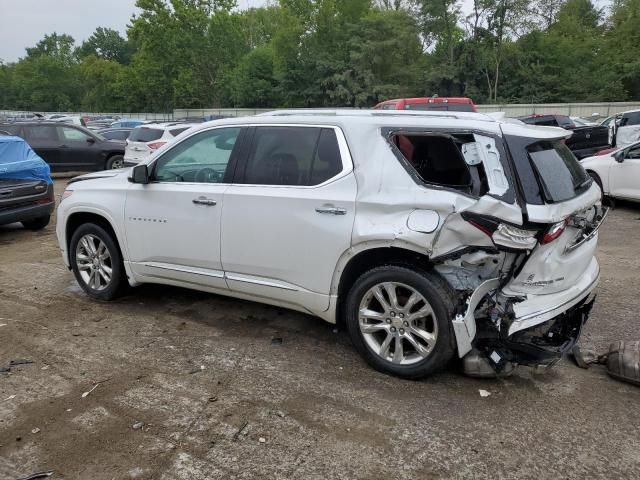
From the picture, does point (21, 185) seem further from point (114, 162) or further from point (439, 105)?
point (439, 105)

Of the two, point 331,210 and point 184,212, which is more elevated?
point 331,210

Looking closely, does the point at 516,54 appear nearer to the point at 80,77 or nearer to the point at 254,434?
the point at 254,434

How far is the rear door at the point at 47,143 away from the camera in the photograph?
15.4 m

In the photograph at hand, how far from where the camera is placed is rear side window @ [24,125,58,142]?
1540 cm

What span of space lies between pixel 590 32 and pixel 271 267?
5730 centimetres

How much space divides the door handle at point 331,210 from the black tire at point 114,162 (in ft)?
45.6

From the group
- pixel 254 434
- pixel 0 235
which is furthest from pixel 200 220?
pixel 0 235

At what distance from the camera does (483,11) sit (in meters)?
49.0

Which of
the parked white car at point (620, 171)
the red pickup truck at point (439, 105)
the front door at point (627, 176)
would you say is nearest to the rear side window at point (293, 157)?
the parked white car at point (620, 171)

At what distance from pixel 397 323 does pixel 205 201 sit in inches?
72.6

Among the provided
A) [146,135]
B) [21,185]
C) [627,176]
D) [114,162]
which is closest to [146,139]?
[146,135]

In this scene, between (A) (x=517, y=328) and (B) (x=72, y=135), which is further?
(B) (x=72, y=135)

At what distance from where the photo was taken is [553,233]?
132 inches

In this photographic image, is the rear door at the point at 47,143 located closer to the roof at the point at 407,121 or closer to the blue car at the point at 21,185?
the blue car at the point at 21,185
